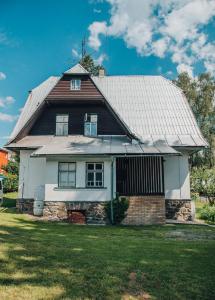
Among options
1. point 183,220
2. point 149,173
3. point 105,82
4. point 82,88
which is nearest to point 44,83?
point 105,82

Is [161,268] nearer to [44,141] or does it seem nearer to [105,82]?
[44,141]

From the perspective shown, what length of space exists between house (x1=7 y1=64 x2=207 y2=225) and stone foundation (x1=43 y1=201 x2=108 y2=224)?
0.05 m

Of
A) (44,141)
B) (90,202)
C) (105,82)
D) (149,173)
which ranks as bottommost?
(90,202)

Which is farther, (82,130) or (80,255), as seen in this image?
(82,130)

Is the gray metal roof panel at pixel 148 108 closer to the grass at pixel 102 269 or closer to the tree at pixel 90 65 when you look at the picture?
the grass at pixel 102 269

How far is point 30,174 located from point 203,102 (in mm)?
24436

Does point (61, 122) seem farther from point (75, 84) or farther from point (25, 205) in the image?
point (25, 205)

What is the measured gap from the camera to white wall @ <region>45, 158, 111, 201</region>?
584 inches

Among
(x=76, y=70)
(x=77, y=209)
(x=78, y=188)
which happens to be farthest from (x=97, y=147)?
(x=76, y=70)

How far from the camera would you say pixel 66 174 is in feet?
50.5

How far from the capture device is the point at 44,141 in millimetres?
17344

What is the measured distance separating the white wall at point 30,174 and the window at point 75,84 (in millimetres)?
4539

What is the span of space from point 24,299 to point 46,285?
56 centimetres

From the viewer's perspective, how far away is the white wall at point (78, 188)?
14828 millimetres
